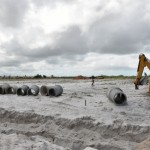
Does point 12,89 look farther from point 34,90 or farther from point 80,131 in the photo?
point 80,131

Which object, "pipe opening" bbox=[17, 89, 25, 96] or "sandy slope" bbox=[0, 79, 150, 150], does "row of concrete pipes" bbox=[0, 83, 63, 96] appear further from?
"sandy slope" bbox=[0, 79, 150, 150]

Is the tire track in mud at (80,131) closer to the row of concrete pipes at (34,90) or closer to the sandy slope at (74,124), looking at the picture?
the sandy slope at (74,124)

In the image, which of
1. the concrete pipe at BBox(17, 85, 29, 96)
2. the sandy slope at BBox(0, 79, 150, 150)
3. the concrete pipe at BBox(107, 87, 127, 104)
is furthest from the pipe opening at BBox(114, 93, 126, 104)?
the concrete pipe at BBox(17, 85, 29, 96)

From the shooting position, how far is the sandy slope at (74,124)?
1161cm

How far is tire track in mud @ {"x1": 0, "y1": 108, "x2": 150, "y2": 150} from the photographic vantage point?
1192 cm

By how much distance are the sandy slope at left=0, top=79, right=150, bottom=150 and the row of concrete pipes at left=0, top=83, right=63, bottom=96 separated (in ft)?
7.79

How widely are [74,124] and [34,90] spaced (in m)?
7.77

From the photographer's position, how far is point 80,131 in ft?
42.4

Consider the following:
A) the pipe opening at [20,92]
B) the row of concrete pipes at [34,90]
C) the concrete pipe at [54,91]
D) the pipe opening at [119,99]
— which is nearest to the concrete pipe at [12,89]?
the row of concrete pipes at [34,90]

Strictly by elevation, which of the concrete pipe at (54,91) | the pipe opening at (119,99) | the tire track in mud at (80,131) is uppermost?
the concrete pipe at (54,91)

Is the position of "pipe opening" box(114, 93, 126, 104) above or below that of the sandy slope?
above

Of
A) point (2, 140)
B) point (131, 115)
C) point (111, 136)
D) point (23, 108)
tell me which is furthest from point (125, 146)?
point (23, 108)

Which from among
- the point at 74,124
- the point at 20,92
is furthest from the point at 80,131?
the point at 20,92

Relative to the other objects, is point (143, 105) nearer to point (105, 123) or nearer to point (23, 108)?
point (105, 123)
